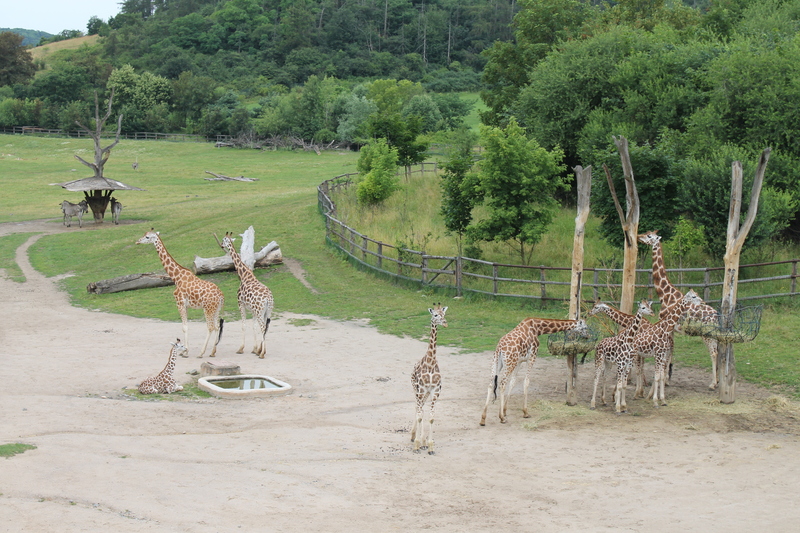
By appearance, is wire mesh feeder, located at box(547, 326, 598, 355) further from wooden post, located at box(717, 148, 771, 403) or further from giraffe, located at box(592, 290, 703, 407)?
wooden post, located at box(717, 148, 771, 403)

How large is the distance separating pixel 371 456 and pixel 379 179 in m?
28.0

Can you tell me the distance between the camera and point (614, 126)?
32.6 metres

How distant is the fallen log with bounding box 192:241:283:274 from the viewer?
29237 mm

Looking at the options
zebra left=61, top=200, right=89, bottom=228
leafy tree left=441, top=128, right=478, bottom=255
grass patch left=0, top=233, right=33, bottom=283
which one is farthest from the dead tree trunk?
zebra left=61, top=200, right=89, bottom=228

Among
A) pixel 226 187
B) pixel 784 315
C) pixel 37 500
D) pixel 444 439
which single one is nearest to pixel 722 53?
pixel 784 315

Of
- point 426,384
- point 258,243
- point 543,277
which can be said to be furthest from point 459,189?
point 426,384

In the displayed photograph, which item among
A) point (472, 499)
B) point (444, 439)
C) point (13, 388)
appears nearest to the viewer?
point (472, 499)

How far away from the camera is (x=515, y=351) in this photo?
49.2ft

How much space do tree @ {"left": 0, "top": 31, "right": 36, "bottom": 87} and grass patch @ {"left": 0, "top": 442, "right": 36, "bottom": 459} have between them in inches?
4286

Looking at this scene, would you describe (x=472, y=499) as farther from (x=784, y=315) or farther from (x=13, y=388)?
(x=784, y=315)

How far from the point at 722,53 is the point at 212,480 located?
90.7 feet

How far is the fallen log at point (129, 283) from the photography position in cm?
2786

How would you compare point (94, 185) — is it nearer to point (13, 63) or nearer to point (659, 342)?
point (659, 342)

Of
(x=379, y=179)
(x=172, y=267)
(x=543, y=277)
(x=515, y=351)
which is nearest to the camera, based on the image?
(x=515, y=351)
